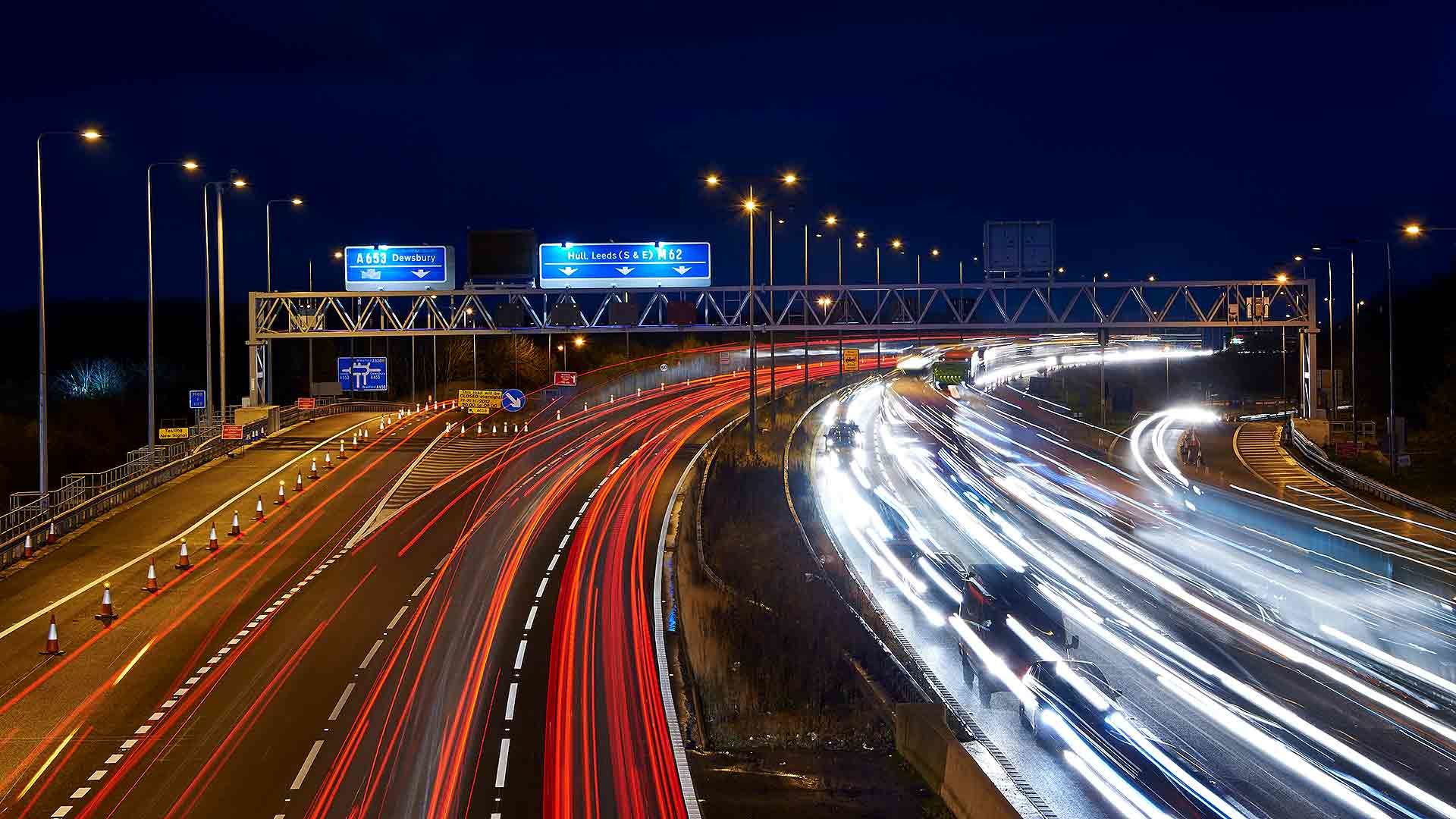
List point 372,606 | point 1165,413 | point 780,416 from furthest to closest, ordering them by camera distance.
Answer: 1. point 1165,413
2. point 780,416
3. point 372,606

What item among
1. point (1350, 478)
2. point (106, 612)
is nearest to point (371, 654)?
point (106, 612)

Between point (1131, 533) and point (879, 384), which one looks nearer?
point (1131, 533)

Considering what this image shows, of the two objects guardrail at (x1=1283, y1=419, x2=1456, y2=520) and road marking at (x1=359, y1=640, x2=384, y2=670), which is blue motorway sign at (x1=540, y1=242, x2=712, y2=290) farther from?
road marking at (x1=359, y1=640, x2=384, y2=670)

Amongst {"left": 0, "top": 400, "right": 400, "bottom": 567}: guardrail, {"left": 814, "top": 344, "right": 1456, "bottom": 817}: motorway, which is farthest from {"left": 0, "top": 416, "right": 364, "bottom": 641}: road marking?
{"left": 814, "top": 344, "right": 1456, "bottom": 817}: motorway

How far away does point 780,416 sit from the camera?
70.2m

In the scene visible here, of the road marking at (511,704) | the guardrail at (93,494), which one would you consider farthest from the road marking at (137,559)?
the road marking at (511,704)

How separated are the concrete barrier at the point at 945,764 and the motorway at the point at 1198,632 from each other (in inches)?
49.9

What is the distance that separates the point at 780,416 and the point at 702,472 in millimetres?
24638

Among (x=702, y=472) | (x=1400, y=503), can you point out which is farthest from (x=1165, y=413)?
(x=702, y=472)

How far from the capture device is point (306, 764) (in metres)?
15.5

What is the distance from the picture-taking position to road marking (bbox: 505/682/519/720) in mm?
17641

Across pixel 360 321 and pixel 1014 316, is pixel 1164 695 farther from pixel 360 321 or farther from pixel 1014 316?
pixel 360 321

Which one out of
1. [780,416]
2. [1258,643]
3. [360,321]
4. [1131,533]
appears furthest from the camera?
[780,416]

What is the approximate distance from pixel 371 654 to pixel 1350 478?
3806cm
